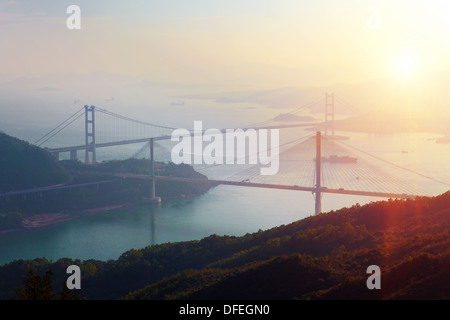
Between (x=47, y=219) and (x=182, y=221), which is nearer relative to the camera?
(x=182, y=221)

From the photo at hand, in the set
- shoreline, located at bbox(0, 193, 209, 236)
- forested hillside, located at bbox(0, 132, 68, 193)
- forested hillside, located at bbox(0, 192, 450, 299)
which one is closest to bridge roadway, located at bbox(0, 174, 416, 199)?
forested hillside, located at bbox(0, 132, 68, 193)

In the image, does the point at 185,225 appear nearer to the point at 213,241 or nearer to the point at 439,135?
the point at 213,241

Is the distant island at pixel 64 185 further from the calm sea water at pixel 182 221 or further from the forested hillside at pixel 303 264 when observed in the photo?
the forested hillside at pixel 303 264

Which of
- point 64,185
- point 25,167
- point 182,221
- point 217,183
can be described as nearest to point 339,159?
point 217,183

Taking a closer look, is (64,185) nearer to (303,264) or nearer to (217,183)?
(217,183)
